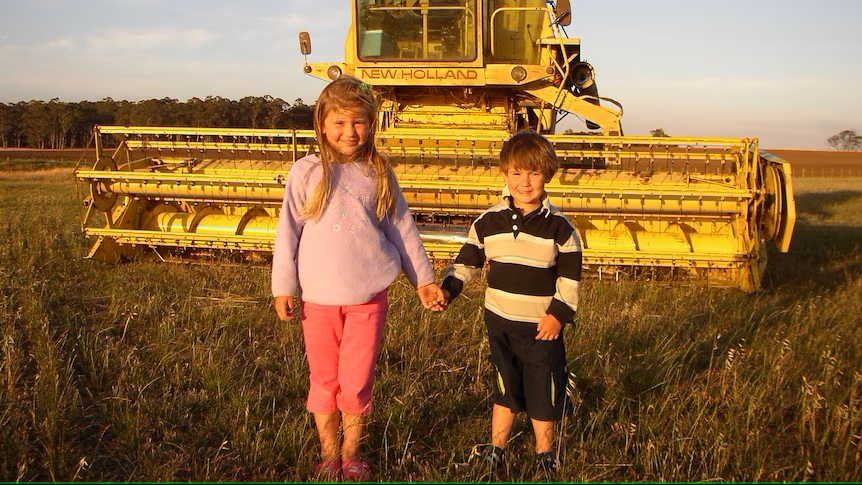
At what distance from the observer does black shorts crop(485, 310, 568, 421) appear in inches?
105

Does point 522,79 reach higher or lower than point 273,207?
higher

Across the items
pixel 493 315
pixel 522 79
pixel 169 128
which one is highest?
pixel 522 79

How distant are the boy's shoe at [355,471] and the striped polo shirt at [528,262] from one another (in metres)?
0.77

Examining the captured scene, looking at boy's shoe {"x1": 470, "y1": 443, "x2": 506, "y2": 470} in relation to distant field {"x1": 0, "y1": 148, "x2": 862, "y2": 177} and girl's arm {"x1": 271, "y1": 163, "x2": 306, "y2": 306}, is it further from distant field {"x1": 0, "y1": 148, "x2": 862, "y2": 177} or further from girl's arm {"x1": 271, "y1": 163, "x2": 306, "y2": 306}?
distant field {"x1": 0, "y1": 148, "x2": 862, "y2": 177}

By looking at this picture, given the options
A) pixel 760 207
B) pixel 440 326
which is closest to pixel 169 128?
pixel 440 326

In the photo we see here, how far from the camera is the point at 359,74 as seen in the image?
7637 mm

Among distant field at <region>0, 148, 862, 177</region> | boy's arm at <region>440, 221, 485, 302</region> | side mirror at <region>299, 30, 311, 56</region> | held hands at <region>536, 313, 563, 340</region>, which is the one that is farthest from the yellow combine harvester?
distant field at <region>0, 148, 862, 177</region>

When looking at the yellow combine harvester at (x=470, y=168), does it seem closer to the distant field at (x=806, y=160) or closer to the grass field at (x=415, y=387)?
the grass field at (x=415, y=387)

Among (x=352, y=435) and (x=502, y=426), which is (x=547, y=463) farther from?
(x=352, y=435)

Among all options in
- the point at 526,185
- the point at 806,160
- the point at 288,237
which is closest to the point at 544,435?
the point at 526,185

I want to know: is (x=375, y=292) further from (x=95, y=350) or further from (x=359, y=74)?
(x=359, y=74)

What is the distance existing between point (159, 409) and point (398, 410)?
3.70ft

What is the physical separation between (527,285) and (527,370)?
37 cm

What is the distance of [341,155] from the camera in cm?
260
